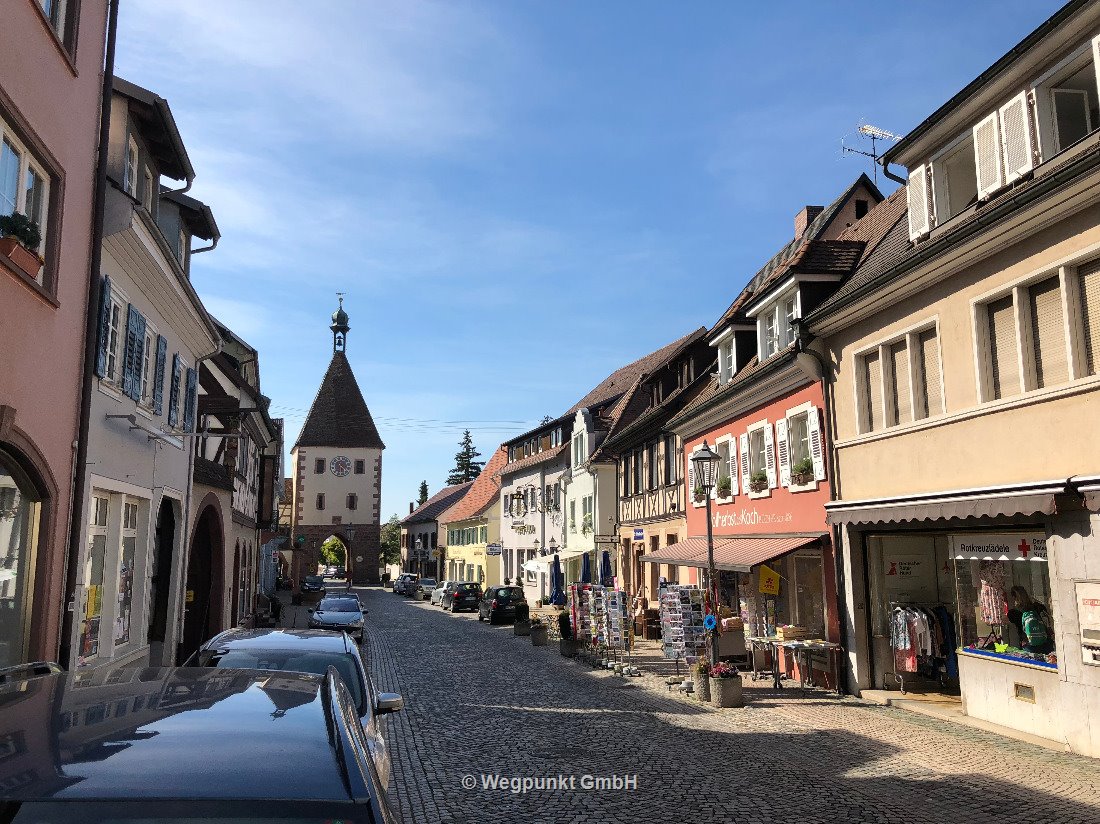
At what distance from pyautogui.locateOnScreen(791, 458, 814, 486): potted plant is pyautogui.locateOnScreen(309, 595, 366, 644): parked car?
13.8 m

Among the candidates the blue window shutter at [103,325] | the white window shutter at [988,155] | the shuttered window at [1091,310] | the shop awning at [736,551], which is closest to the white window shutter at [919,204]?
the white window shutter at [988,155]

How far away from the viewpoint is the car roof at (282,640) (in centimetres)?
844

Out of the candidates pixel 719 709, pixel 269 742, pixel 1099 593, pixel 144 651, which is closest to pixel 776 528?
pixel 719 709

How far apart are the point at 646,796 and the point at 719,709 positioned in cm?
560

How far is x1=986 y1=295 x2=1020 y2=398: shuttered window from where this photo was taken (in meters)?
11.4

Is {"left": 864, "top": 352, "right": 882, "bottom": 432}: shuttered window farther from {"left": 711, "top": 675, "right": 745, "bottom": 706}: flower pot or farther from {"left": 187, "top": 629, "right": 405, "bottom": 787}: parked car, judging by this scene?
{"left": 187, "top": 629, "right": 405, "bottom": 787}: parked car

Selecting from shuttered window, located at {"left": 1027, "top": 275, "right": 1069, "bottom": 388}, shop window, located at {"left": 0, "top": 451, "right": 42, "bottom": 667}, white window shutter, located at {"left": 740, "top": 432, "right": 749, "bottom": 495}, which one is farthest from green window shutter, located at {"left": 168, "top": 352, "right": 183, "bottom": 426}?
shuttered window, located at {"left": 1027, "top": 275, "right": 1069, "bottom": 388}

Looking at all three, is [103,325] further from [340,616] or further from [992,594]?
[340,616]

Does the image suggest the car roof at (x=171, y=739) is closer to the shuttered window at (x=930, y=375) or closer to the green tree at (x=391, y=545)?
the shuttered window at (x=930, y=375)

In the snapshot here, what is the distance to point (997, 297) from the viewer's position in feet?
38.2

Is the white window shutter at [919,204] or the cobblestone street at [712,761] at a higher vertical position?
the white window shutter at [919,204]

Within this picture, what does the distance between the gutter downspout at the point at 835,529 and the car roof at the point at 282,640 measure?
30.7ft

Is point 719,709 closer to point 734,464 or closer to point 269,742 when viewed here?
point 734,464

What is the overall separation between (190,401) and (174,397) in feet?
4.77
